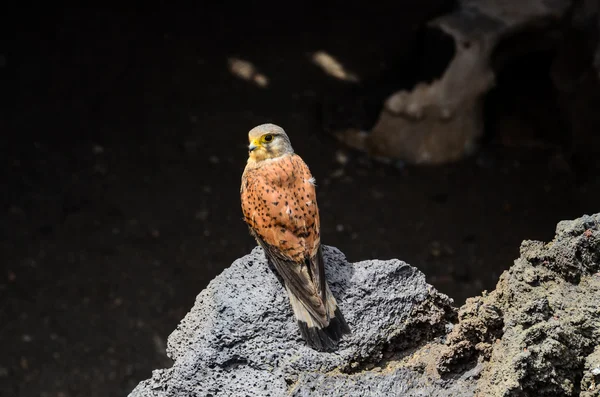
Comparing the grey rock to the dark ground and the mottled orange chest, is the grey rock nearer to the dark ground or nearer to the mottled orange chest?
the mottled orange chest

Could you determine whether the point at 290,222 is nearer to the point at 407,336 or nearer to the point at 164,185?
the point at 407,336

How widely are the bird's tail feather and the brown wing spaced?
2 cm

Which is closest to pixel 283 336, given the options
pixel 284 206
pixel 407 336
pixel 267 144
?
pixel 407 336

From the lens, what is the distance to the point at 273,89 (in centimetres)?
736

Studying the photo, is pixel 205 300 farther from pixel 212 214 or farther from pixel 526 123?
pixel 526 123

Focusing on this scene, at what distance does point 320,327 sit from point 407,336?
308 mm

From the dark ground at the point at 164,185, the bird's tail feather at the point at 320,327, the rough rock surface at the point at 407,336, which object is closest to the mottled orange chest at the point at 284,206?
the rough rock surface at the point at 407,336

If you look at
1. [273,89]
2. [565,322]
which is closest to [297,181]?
[565,322]

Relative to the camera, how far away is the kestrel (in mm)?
2682

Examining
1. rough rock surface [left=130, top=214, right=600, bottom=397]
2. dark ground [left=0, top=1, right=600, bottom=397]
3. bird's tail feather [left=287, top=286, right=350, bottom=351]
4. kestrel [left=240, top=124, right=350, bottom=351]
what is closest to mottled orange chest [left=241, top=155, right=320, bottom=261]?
kestrel [left=240, top=124, right=350, bottom=351]

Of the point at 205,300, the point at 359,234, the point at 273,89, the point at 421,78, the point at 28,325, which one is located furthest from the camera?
the point at 273,89

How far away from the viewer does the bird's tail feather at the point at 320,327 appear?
2582 millimetres

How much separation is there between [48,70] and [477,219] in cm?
374

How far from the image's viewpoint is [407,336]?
2.69m
